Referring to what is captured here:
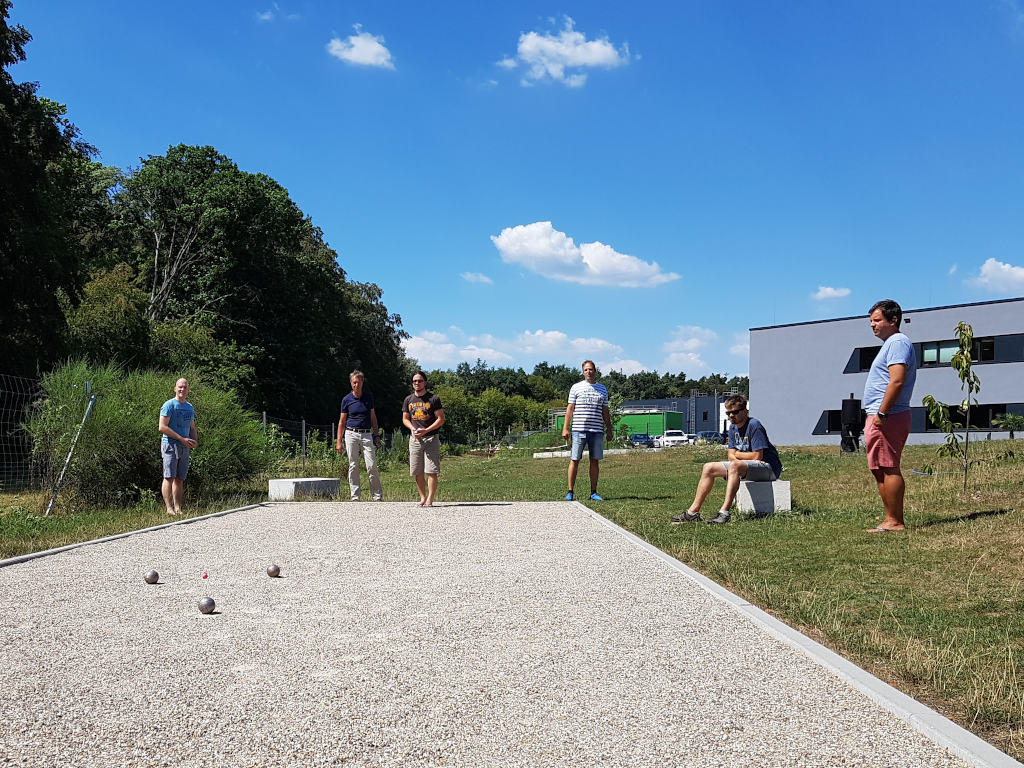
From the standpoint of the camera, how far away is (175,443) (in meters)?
10.1

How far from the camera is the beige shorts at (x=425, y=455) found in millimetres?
11094

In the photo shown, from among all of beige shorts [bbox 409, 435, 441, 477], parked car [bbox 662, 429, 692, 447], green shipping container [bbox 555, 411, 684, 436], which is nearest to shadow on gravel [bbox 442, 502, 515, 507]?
beige shorts [bbox 409, 435, 441, 477]

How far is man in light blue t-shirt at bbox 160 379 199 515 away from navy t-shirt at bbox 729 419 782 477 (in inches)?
248

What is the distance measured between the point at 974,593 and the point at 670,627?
2.04 metres

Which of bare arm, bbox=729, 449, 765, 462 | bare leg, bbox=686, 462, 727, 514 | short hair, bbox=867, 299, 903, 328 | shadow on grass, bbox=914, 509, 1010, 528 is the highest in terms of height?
short hair, bbox=867, 299, 903, 328

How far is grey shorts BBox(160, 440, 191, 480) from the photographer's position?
10094 millimetres

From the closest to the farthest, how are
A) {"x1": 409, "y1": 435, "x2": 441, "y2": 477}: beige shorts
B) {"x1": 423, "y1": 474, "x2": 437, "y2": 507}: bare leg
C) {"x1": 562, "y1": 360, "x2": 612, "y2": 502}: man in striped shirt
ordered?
{"x1": 409, "y1": 435, "x2": 441, "y2": 477}: beige shorts, {"x1": 423, "y1": 474, "x2": 437, "y2": 507}: bare leg, {"x1": 562, "y1": 360, "x2": 612, "y2": 502}: man in striped shirt

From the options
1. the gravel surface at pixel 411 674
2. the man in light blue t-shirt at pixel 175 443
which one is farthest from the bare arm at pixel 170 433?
the gravel surface at pixel 411 674

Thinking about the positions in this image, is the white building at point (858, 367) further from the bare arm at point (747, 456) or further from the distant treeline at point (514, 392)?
the bare arm at point (747, 456)

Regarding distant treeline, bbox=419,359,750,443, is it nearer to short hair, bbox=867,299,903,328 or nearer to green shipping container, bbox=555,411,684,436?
green shipping container, bbox=555,411,684,436

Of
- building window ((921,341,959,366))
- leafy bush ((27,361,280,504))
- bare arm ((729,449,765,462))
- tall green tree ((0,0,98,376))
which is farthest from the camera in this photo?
building window ((921,341,959,366))

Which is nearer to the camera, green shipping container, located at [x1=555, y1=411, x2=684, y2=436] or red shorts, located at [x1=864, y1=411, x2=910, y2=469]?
red shorts, located at [x1=864, y1=411, x2=910, y2=469]

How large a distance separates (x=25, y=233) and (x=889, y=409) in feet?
76.5

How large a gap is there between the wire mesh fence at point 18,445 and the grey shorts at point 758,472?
8.86 metres
